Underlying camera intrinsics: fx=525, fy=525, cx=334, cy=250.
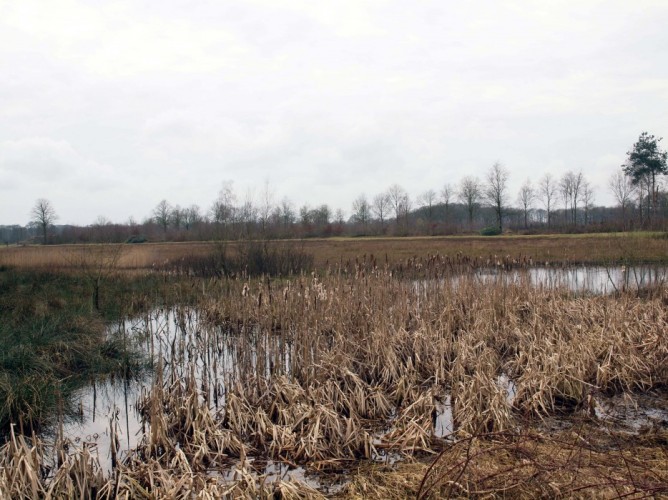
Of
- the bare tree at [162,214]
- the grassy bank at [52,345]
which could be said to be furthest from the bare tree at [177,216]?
the grassy bank at [52,345]

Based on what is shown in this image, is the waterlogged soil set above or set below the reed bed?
below

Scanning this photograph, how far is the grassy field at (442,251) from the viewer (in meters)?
20.0

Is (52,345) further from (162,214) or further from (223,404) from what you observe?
(162,214)

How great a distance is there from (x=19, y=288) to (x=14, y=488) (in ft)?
44.6

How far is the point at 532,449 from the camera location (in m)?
5.24

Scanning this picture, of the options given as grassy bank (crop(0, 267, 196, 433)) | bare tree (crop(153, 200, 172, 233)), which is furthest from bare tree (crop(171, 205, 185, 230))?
grassy bank (crop(0, 267, 196, 433))

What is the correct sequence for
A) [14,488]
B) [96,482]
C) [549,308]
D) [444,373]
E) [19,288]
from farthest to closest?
[19,288]
[549,308]
[444,373]
[96,482]
[14,488]

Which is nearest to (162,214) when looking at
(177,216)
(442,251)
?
(177,216)

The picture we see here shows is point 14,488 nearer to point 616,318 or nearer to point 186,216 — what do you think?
point 616,318

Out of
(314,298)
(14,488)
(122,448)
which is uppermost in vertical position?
(314,298)

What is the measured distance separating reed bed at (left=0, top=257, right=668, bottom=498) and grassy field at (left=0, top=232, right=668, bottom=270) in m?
4.12

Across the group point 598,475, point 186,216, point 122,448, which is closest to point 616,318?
point 598,475

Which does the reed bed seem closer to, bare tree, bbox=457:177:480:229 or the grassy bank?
the grassy bank

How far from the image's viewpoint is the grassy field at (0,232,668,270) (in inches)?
789
